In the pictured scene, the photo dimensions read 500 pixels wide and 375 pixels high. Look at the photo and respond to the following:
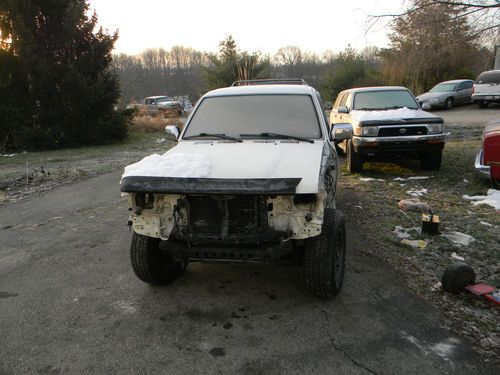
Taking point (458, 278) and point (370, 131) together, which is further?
point (370, 131)

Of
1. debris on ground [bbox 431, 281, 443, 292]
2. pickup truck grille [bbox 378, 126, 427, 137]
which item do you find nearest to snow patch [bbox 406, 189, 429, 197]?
pickup truck grille [bbox 378, 126, 427, 137]

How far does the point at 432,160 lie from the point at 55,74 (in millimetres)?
13370

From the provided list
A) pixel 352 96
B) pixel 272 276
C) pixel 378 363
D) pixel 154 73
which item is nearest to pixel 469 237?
pixel 272 276

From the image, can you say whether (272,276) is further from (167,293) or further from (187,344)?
(187,344)

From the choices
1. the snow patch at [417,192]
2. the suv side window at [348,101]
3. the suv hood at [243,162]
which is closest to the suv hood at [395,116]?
the suv side window at [348,101]


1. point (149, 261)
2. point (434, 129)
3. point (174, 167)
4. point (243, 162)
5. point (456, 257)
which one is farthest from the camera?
point (434, 129)

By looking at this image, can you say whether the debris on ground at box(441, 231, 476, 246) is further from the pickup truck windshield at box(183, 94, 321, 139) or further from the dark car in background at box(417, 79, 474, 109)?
the dark car in background at box(417, 79, 474, 109)

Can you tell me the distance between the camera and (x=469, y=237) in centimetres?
519

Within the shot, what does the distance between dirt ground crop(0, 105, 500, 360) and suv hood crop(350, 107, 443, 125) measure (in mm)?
1138

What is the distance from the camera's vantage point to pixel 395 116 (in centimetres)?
861

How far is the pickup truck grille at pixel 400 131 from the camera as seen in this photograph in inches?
330

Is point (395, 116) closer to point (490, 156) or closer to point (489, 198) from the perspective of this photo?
point (490, 156)

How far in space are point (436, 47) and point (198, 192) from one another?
872 centimetres

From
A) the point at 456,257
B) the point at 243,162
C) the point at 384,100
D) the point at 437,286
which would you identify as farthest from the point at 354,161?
the point at 243,162
